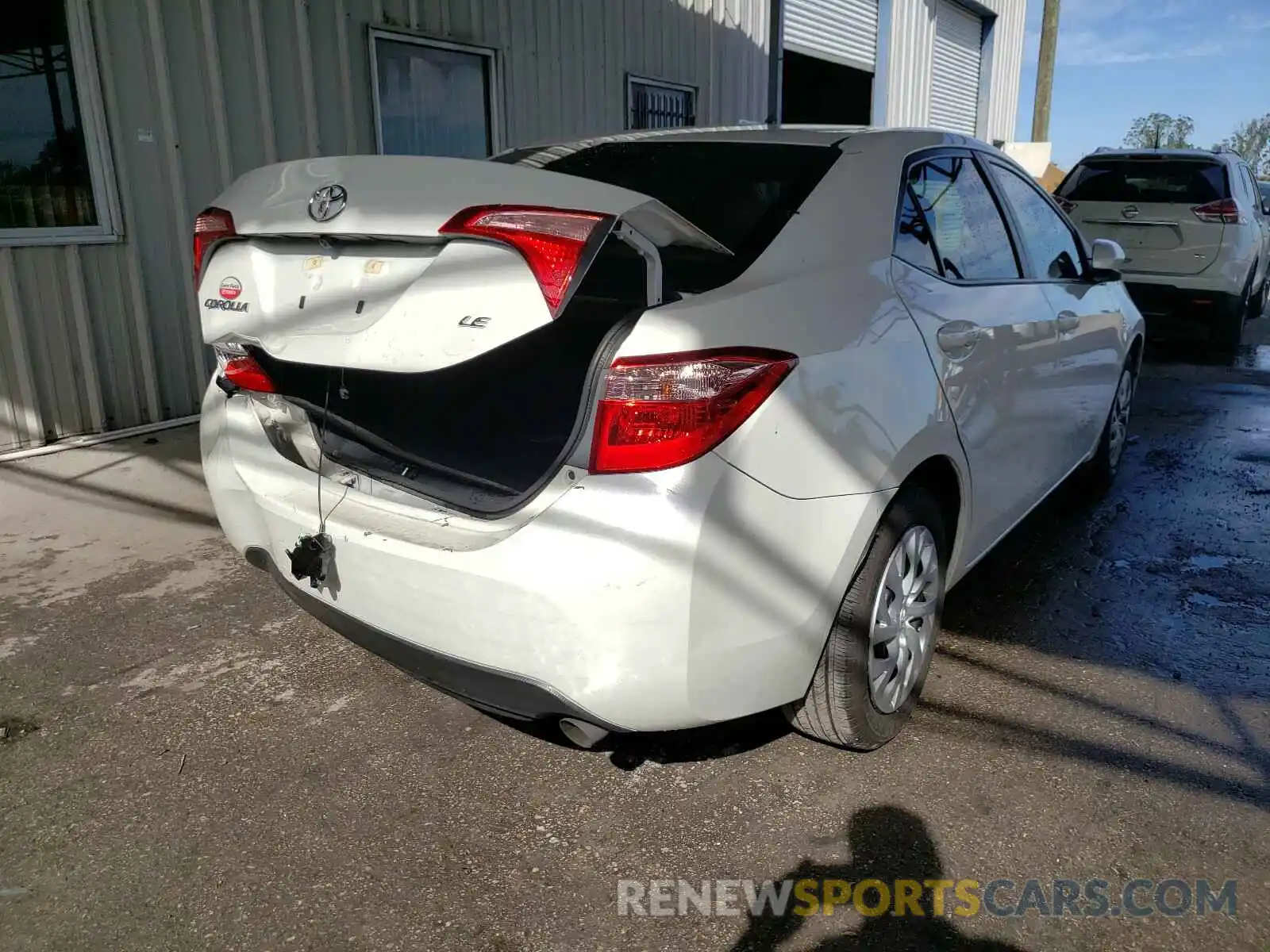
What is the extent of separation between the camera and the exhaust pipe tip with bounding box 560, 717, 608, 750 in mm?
2109

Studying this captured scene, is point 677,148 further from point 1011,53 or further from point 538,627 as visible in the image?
point 1011,53

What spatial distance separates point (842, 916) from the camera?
6.91ft

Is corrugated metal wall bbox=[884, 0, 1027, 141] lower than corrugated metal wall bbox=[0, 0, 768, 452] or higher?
higher

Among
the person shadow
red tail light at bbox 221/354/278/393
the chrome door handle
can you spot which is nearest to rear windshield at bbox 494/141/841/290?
the chrome door handle

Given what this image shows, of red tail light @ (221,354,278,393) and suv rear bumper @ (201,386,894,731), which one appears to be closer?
suv rear bumper @ (201,386,894,731)

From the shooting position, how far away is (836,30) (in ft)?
42.4

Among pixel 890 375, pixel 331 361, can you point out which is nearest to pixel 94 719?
pixel 331 361

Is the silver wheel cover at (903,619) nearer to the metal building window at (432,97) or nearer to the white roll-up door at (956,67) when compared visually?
the metal building window at (432,97)

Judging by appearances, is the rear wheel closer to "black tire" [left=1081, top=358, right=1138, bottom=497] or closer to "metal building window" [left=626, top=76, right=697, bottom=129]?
"black tire" [left=1081, top=358, right=1138, bottom=497]

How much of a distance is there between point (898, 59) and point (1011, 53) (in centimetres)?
620

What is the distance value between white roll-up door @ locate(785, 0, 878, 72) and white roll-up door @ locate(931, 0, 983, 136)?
108 inches

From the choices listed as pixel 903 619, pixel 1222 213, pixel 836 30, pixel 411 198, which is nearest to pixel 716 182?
pixel 411 198

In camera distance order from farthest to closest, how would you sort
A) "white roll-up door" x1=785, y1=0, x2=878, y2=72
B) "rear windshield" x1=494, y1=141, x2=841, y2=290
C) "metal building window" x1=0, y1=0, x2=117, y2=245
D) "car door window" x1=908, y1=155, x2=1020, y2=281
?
1. "white roll-up door" x1=785, y1=0, x2=878, y2=72
2. "metal building window" x1=0, y1=0, x2=117, y2=245
3. "car door window" x1=908, y1=155, x2=1020, y2=281
4. "rear windshield" x1=494, y1=141, x2=841, y2=290

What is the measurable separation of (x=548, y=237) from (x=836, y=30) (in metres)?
12.6
